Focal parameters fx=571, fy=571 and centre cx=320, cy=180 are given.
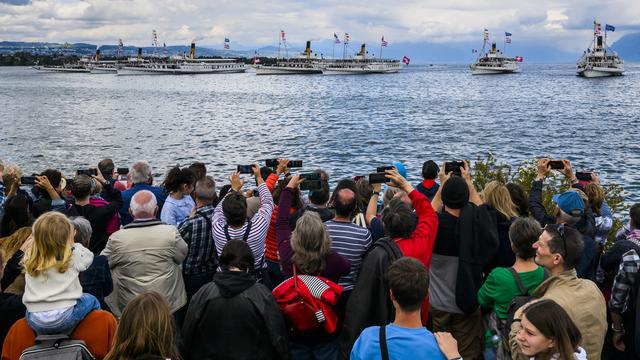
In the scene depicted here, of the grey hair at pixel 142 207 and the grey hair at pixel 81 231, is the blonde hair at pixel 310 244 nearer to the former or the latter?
the grey hair at pixel 142 207

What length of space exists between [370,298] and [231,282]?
106 cm

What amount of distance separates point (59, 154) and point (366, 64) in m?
129

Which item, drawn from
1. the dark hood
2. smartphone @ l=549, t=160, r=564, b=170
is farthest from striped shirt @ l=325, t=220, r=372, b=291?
smartphone @ l=549, t=160, r=564, b=170

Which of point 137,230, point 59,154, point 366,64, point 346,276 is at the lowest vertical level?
point 59,154

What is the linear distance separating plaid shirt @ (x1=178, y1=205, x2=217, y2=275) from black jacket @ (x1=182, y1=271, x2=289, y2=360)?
1404 millimetres

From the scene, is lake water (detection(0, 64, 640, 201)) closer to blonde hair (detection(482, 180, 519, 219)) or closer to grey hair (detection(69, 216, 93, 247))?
blonde hair (detection(482, 180, 519, 219))

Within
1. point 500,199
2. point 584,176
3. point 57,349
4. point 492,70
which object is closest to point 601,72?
point 492,70

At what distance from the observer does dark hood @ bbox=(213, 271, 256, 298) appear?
163 inches

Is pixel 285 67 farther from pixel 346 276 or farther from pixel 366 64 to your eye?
pixel 346 276

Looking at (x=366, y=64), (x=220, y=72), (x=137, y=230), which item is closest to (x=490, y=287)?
(x=137, y=230)

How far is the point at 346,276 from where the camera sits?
496 centimetres

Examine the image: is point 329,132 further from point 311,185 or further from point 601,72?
point 601,72

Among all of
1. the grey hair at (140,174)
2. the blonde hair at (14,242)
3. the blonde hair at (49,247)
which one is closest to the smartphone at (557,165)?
the grey hair at (140,174)

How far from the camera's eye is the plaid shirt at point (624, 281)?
4.76 meters
